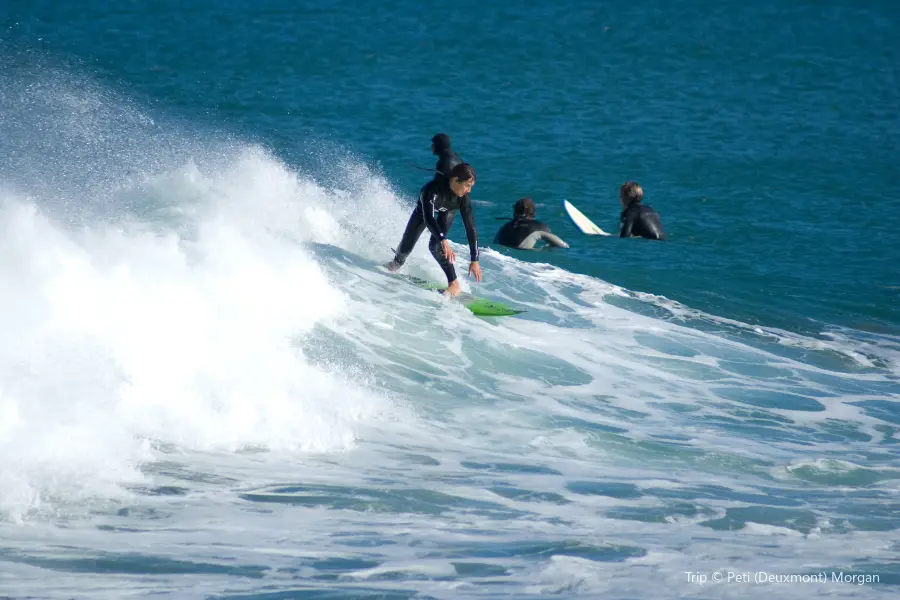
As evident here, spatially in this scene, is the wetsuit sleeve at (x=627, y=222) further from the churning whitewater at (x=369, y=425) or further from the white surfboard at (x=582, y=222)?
the churning whitewater at (x=369, y=425)

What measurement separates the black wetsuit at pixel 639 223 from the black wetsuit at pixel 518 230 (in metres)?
1.72

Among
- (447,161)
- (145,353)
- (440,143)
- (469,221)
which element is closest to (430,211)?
(469,221)

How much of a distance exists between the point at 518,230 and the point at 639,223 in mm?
2312

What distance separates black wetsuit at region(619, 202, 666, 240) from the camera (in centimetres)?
1681

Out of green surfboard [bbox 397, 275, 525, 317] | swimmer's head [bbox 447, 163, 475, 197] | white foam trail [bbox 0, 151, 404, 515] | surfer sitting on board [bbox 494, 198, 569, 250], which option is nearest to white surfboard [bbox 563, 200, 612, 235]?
surfer sitting on board [bbox 494, 198, 569, 250]

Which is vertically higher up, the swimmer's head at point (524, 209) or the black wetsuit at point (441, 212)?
the swimmer's head at point (524, 209)

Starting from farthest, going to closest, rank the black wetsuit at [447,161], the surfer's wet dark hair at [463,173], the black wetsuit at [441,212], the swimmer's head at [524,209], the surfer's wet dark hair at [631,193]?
the surfer's wet dark hair at [631,193], the swimmer's head at [524,209], the black wetsuit at [447,161], the black wetsuit at [441,212], the surfer's wet dark hair at [463,173]

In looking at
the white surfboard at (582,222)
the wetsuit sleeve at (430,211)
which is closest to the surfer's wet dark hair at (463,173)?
the wetsuit sleeve at (430,211)

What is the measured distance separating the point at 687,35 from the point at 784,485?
1269 inches

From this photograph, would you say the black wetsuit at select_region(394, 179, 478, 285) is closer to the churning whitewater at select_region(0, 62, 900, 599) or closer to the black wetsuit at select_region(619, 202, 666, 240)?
the churning whitewater at select_region(0, 62, 900, 599)

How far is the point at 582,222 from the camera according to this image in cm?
1792

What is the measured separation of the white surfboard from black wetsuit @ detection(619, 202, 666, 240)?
2.50 feet

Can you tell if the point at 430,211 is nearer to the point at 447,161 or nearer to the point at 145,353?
the point at 447,161

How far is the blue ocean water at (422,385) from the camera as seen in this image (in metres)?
5.52
